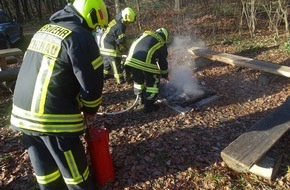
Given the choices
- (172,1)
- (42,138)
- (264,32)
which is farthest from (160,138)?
(172,1)

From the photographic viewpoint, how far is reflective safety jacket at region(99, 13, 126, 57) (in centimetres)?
677

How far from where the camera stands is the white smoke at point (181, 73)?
19.9 ft

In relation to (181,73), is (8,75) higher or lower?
higher

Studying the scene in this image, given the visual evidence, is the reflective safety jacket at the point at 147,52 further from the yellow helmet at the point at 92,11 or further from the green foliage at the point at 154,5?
the green foliage at the point at 154,5

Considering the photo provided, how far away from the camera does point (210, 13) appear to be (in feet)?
45.6

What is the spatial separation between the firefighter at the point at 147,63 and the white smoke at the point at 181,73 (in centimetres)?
66

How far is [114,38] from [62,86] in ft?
13.7

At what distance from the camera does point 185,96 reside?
5938 mm

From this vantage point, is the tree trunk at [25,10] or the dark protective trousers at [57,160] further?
the tree trunk at [25,10]

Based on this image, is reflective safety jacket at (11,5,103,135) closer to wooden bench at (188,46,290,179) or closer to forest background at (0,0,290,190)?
forest background at (0,0,290,190)

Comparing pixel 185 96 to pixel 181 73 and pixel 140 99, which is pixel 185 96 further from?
pixel 181 73

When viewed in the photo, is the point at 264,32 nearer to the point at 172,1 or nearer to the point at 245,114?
the point at 245,114

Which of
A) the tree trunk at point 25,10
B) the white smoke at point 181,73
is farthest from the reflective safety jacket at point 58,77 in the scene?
the tree trunk at point 25,10

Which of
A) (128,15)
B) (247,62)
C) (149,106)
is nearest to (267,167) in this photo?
(149,106)
